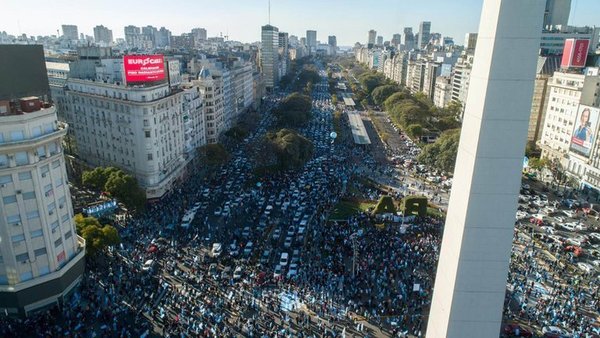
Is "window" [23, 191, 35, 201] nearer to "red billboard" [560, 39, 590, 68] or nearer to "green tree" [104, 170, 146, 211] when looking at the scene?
"green tree" [104, 170, 146, 211]

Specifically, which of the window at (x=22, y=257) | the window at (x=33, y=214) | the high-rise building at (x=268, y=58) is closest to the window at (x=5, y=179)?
the window at (x=33, y=214)

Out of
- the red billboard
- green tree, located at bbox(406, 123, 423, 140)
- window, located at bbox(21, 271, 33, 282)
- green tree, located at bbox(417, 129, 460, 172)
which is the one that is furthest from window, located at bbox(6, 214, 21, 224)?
the red billboard

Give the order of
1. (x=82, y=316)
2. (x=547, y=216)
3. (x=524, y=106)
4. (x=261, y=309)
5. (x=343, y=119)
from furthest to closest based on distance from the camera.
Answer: (x=343, y=119), (x=547, y=216), (x=261, y=309), (x=82, y=316), (x=524, y=106)

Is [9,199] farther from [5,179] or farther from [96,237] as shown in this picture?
[96,237]

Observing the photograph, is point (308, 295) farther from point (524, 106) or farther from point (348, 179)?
point (348, 179)

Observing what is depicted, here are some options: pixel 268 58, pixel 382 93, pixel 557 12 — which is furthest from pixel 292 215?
pixel 268 58

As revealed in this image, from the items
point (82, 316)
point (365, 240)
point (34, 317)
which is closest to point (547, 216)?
point (365, 240)
